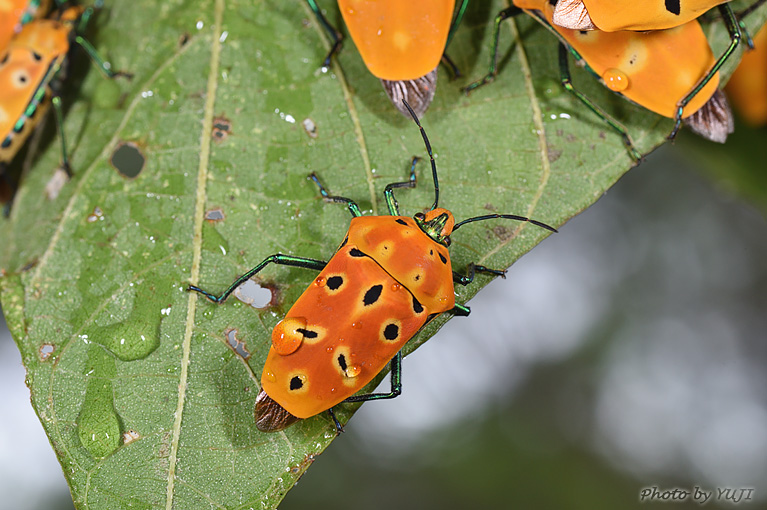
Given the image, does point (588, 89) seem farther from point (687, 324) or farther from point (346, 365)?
point (687, 324)

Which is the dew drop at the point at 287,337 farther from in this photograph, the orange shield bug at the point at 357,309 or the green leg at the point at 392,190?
the green leg at the point at 392,190

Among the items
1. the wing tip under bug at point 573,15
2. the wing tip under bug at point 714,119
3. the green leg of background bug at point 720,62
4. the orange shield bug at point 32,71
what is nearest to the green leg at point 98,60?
the orange shield bug at point 32,71

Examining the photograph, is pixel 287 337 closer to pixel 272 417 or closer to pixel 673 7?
pixel 272 417

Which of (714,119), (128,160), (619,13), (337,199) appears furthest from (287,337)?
(714,119)

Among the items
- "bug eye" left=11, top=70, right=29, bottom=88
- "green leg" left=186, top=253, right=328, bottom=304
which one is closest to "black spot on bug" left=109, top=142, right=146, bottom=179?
"green leg" left=186, top=253, right=328, bottom=304

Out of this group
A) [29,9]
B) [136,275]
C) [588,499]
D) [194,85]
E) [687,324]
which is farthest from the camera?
[687,324]

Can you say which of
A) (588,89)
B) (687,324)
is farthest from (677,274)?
(588,89)
